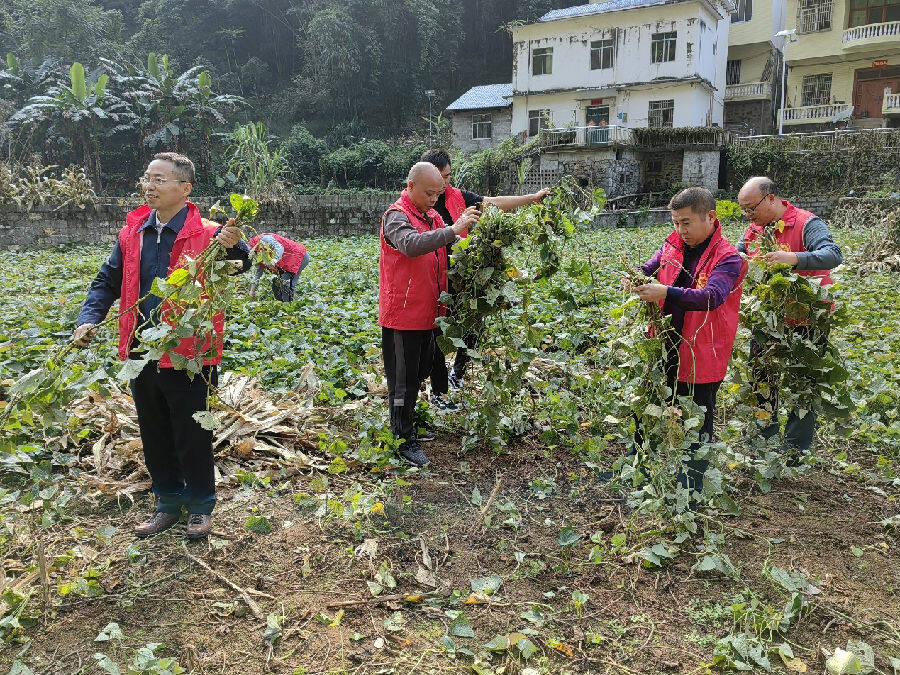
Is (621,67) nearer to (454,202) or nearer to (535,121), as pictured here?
(535,121)

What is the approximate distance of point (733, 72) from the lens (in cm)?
3131

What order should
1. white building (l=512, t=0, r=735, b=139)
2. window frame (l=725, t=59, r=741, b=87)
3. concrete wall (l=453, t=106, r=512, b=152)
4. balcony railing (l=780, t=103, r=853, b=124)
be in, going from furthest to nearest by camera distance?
1. window frame (l=725, t=59, r=741, b=87)
2. concrete wall (l=453, t=106, r=512, b=152)
3. white building (l=512, t=0, r=735, b=139)
4. balcony railing (l=780, t=103, r=853, b=124)

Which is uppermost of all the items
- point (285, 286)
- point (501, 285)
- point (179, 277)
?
point (179, 277)

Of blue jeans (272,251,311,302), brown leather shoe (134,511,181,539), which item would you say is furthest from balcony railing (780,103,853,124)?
brown leather shoe (134,511,181,539)

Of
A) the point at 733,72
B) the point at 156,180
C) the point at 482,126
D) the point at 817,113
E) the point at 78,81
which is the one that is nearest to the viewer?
the point at 156,180

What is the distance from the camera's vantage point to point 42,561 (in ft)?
8.13

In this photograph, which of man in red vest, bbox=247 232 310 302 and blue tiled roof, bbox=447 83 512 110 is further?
blue tiled roof, bbox=447 83 512 110

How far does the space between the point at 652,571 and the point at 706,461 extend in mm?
631

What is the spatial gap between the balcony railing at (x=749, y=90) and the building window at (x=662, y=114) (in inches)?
196

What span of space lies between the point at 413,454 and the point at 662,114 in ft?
88.6

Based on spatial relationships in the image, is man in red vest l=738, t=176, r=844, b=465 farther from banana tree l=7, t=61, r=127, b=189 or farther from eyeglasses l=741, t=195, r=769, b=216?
banana tree l=7, t=61, r=127, b=189

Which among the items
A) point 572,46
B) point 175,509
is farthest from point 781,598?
point 572,46

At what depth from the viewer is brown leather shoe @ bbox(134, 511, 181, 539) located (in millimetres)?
3014

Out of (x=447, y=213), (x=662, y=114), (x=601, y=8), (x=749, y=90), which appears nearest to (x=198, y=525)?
(x=447, y=213)
